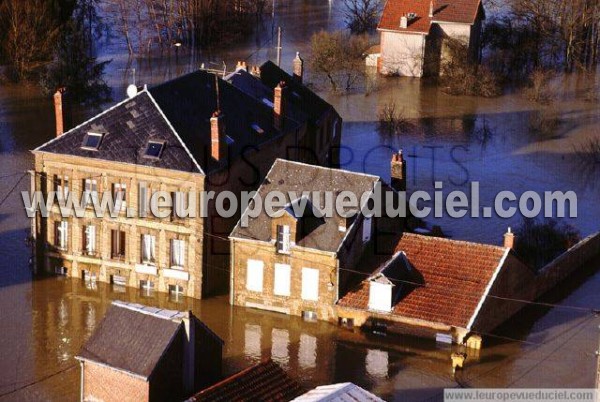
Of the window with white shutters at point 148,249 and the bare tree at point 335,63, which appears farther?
the bare tree at point 335,63

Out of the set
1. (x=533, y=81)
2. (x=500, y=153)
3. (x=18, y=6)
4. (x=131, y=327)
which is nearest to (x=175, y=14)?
(x=18, y=6)

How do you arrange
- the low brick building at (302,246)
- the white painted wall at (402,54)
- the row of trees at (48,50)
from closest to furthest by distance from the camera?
the low brick building at (302,246) < the row of trees at (48,50) < the white painted wall at (402,54)

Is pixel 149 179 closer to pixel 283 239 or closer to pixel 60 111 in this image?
pixel 60 111

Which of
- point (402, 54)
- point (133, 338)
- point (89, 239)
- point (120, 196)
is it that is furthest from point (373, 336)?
point (402, 54)

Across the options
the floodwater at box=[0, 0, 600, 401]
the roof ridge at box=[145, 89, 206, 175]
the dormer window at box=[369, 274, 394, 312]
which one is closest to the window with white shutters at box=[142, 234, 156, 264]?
the floodwater at box=[0, 0, 600, 401]

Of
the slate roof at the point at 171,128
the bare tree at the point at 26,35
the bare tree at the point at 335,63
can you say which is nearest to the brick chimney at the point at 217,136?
the slate roof at the point at 171,128

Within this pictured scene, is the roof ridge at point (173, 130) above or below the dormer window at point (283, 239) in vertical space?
above

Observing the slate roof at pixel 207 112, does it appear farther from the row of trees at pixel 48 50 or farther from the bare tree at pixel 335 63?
the bare tree at pixel 335 63

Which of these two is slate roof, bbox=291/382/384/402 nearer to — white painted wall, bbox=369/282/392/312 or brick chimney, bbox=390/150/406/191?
white painted wall, bbox=369/282/392/312
